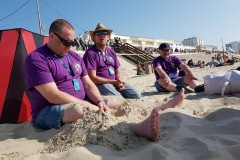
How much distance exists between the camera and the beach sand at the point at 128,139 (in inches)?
86.4

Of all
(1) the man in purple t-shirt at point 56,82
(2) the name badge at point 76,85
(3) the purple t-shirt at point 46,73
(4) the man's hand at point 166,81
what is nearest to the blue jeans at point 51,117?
(1) the man in purple t-shirt at point 56,82

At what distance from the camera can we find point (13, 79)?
405 centimetres

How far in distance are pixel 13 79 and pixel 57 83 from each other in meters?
1.04

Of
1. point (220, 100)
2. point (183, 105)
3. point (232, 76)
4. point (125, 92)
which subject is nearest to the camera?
point (183, 105)

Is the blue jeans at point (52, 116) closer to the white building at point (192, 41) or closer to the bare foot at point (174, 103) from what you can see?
the bare foot at point (174, 103)

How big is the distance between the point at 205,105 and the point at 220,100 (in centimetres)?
35

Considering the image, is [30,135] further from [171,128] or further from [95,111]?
[171,128]

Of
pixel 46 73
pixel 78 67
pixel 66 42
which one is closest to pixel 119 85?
pixel 78 67

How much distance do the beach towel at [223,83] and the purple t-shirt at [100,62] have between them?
1.51 m

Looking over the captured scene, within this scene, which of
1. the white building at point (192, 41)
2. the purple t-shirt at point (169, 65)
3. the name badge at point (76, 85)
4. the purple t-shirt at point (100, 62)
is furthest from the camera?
the white building at point (192, 41)

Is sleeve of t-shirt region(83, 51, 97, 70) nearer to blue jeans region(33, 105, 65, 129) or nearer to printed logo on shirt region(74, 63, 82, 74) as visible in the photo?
printed logo on shirt region(74, 63, 82, 74)

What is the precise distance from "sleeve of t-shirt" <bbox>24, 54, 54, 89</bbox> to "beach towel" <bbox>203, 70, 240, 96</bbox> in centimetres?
266

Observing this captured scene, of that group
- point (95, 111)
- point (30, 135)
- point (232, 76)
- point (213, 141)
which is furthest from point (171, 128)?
point (232, 76)

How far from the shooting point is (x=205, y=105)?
13.2 ft
